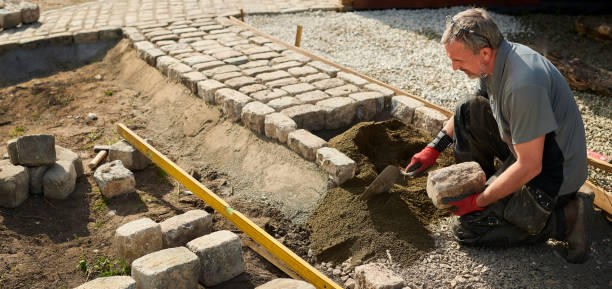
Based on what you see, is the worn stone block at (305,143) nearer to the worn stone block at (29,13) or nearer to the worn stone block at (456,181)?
the worn stone block at (456,181)

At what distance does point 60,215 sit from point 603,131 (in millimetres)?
5297

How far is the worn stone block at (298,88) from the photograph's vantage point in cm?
540

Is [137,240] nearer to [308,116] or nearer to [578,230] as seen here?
[308,116]

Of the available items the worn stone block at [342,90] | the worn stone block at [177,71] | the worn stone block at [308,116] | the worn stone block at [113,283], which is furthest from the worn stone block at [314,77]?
the worn stone block at [113,283]

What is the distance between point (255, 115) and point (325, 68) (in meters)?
1.49

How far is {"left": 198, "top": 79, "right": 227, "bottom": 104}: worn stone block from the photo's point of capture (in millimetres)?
5555

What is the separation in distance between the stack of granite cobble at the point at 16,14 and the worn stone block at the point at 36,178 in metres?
4.79

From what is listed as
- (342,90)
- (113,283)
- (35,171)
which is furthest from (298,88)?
(113,283)

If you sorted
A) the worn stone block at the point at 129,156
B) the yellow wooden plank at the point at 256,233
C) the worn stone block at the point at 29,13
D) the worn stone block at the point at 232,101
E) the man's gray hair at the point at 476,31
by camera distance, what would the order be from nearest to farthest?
the man's gray hair at the point at 476,31 → the yellow wooden plank at the point at 256,233 → the worn stone block at the point at 129,156 → the worn stone block at the point at 232,101 → the worn stone block at the point at 29,13

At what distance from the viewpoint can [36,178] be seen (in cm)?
433

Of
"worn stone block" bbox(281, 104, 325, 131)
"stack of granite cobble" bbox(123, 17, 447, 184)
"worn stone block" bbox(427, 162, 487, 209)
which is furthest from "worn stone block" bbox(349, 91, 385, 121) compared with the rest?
"worn stone block" bbox(427, 162, 487, 209)

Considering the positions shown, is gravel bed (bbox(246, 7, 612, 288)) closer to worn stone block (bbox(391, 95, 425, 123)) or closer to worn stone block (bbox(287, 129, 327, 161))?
worn stone block (bbox(391, 95, 425, 123))

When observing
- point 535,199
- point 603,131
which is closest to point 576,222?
point 535,199

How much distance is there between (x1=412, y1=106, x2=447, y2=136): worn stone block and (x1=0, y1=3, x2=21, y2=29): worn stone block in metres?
6.60
